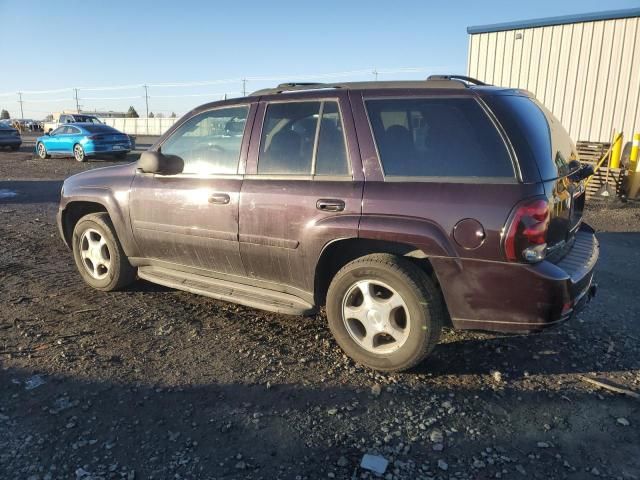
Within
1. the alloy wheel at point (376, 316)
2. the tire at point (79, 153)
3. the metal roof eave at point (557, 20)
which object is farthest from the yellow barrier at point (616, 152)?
the tire at point (79, 153)

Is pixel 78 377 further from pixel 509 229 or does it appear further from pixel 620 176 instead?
pixel 620 176

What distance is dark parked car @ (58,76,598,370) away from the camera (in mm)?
2920

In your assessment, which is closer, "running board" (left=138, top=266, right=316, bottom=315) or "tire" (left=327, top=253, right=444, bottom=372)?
"tire" (left=327, top=253, right=444, bottom=372)

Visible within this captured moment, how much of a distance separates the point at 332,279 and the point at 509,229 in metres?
1.32

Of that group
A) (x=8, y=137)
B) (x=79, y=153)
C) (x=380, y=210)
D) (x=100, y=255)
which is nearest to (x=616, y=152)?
(x=380, y=210)

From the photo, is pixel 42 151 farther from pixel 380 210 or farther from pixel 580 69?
pixel 380 210

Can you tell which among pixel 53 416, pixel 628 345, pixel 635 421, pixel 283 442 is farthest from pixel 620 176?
pixel 53 416

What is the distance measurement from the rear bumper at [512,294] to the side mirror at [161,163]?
238 centimetres

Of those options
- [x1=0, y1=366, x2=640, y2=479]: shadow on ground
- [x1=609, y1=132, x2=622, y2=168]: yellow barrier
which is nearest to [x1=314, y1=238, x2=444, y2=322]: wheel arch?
[x1=0, y1=366, x2=640, y2=479]: shadow on ground

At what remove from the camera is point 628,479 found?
7.77 feet

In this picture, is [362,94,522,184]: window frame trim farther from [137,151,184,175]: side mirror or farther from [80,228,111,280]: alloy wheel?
[80,228,111,280]: alloy wheel

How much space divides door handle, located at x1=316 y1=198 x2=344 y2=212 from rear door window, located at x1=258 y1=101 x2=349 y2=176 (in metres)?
0.22

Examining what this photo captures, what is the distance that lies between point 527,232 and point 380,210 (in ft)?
2.92

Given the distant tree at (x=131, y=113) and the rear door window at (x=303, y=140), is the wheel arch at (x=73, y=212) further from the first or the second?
the distant tree at (x=131, y=113)
